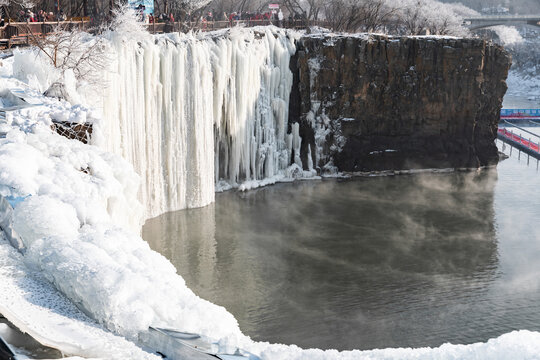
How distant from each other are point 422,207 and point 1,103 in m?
18.6

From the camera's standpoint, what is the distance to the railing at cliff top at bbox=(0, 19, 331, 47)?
24166mm

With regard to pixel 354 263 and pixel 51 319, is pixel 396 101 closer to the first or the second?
pixel 354 263

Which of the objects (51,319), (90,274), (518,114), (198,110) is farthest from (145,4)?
→ (518,114)

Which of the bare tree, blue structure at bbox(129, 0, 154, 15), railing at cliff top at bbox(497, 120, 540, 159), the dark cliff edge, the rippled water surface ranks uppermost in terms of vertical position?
blue structure at bbox(129, 0, 154, 15)

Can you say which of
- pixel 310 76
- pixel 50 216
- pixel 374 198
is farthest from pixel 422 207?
pixel 50 216

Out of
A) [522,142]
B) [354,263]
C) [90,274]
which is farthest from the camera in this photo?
[522,142]

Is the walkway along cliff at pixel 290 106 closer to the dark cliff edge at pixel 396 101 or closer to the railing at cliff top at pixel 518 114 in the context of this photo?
the dark cliff edge at pixel 396 101

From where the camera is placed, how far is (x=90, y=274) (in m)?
9.20

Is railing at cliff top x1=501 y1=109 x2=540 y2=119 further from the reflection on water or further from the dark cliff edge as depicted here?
the reflection on water

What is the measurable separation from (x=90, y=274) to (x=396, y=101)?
2983cm

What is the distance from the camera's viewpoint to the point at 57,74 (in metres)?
19.8

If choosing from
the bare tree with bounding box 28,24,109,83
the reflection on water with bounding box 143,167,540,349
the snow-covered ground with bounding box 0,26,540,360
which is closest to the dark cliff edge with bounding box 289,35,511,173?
the reflection on water with bounding box 143,167,540,349

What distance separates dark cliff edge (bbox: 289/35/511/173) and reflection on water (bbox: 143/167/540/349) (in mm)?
3835

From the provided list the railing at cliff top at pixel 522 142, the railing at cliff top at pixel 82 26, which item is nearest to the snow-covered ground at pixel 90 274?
the railing at cliff top at pixel 82 26
